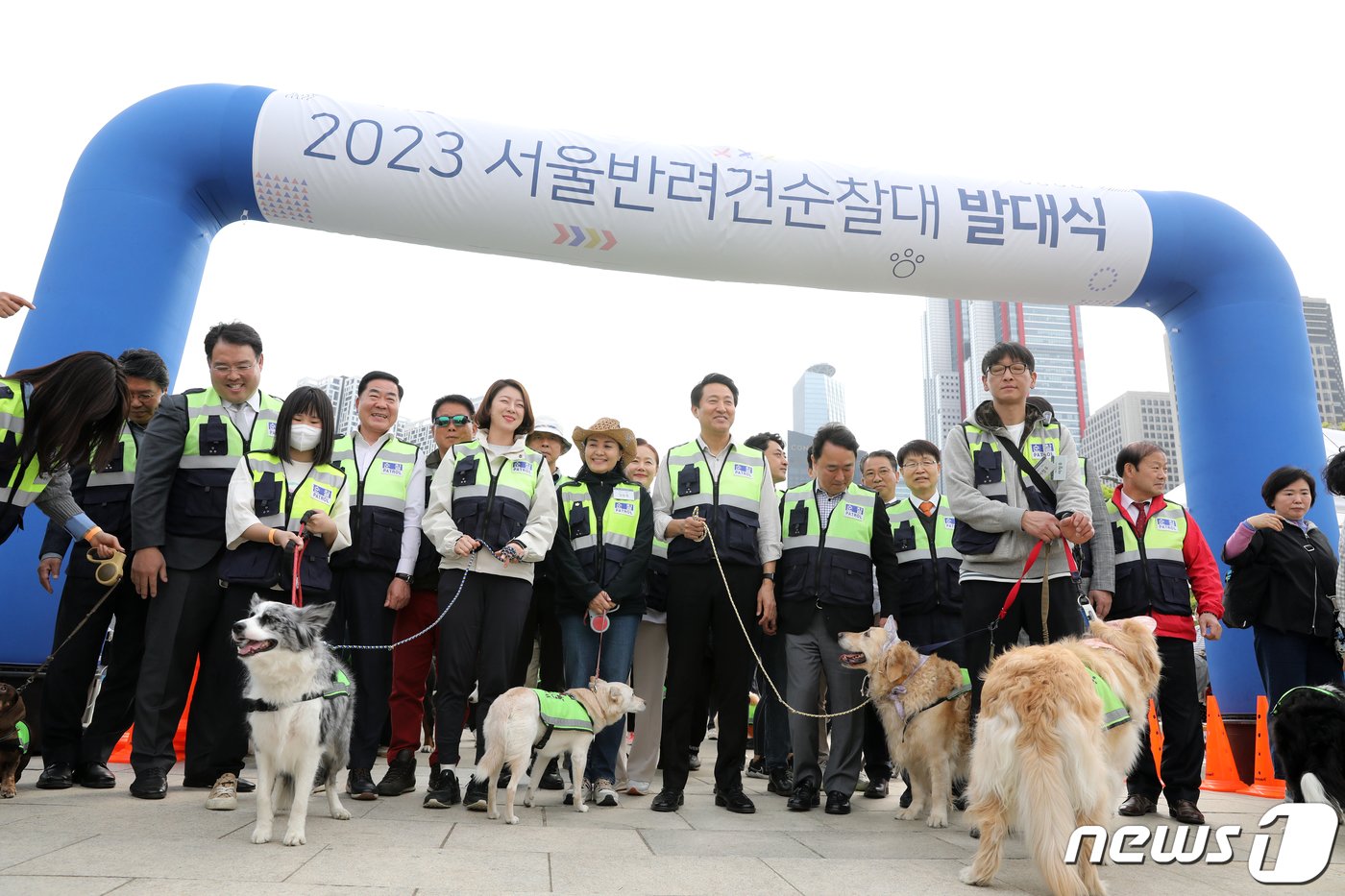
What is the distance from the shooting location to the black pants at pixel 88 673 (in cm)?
455

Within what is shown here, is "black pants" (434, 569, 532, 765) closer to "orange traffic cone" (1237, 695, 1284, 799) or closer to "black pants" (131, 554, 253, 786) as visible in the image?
"black pants" (131, 554, 253, 786)

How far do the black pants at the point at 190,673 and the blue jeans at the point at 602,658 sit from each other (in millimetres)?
1703

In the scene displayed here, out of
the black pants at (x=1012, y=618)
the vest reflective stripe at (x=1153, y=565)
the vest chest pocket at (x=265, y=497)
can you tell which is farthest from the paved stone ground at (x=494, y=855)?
the vest chest pocket at (x=265, y=497)

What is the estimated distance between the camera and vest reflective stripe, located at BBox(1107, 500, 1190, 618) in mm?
4871

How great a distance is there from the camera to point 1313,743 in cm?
403

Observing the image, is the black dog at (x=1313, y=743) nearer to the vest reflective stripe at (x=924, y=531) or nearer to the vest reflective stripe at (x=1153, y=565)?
the vest reflective stripe at (x=1153, y=565)

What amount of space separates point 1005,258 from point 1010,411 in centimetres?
379

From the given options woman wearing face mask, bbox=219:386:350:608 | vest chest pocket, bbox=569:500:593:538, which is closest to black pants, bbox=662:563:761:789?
vest chest pocket, bbox=569:500:593:538

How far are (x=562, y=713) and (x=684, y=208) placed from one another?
15.1 ft

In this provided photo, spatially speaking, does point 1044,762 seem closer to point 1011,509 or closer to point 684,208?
point 1011,509

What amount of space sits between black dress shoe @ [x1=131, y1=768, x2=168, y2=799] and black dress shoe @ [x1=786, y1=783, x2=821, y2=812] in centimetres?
325

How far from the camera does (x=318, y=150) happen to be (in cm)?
691

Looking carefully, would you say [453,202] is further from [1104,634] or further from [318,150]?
[1104,634]

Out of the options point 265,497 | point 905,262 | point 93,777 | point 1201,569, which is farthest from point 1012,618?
point 93,777
